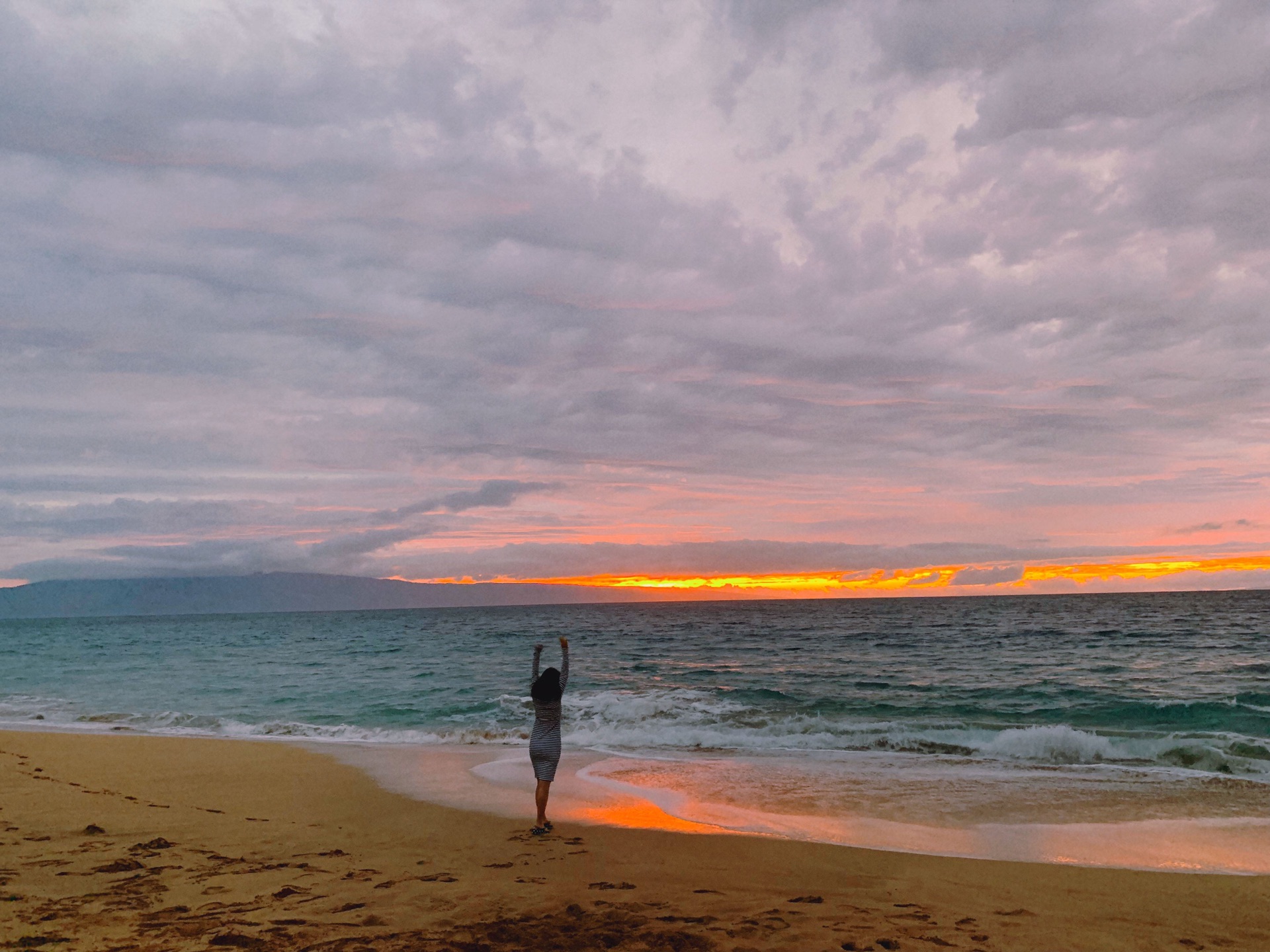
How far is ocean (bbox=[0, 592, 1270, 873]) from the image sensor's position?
36.7 ft

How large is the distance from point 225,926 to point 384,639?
6606cm

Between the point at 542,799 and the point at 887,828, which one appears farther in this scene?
the point at 887,828

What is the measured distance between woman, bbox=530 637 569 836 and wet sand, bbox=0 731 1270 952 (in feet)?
1.60

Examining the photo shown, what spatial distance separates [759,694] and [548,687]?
1853 cm

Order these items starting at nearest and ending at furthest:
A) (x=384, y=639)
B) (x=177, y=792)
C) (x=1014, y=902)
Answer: (x=1014, y=902), (x=177, y=792), (x=384, y=639)

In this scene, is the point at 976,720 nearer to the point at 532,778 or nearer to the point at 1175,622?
the point at 532,778

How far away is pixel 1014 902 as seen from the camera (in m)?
7.39

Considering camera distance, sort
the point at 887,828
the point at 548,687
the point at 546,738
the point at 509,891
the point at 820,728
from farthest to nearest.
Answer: the point at 820,728, the point at 887,828, the point at 546,738, the point at 548,687, the point at 509,891

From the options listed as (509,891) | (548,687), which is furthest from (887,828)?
(509,891)

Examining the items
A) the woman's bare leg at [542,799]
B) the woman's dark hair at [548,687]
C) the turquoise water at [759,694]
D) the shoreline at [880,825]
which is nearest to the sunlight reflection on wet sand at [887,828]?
the shoreline at [880,825]

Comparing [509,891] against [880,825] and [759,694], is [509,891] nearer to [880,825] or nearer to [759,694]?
[880,825]

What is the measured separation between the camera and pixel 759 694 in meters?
27.1

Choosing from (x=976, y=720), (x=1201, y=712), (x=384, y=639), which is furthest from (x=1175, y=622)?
(x=384, y=639)

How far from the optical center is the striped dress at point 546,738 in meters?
10.3
